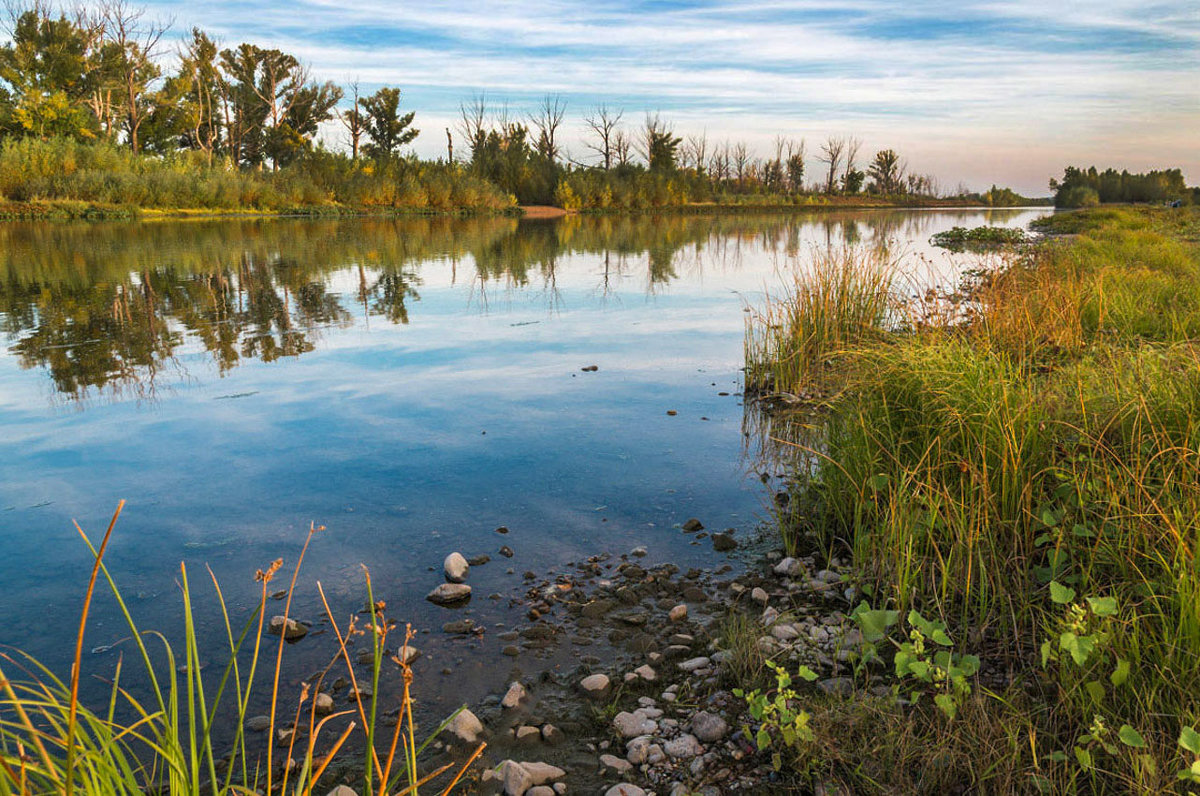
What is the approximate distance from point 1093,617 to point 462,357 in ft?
22.9

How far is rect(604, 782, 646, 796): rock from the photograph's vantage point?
86.4 inches

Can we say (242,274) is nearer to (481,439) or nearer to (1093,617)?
(481,439)

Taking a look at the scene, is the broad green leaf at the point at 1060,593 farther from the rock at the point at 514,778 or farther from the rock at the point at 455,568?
the rock at the point at 455,568

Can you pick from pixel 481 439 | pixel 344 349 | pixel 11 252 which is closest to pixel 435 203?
pixel 11 252

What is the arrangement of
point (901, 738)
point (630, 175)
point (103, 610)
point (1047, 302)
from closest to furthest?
point (901, 738)
point (103, 610)
point (1047, 302)
point (630, 175)

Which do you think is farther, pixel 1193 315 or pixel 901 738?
pixel 1193 315

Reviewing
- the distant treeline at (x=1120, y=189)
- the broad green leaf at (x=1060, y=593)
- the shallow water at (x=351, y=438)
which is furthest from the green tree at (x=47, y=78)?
the distant treeline at (x=1120, y=189)

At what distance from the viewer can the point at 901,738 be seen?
6.86 feet

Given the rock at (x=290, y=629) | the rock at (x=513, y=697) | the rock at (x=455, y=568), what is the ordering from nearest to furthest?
the rock at (x=513, y=697), the rock at (x=290, y=629), the rock at (x=455, y=568)

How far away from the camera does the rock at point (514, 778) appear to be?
2.23 metres

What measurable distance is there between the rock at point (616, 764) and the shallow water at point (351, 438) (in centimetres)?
60

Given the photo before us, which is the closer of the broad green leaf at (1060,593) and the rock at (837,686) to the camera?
the broad green leaf at (1060,593)

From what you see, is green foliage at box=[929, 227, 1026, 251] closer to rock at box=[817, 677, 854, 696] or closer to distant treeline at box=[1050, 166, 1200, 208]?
rock at box=[817, 677, 854, 696]

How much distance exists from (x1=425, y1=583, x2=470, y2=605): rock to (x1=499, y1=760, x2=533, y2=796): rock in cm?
117
